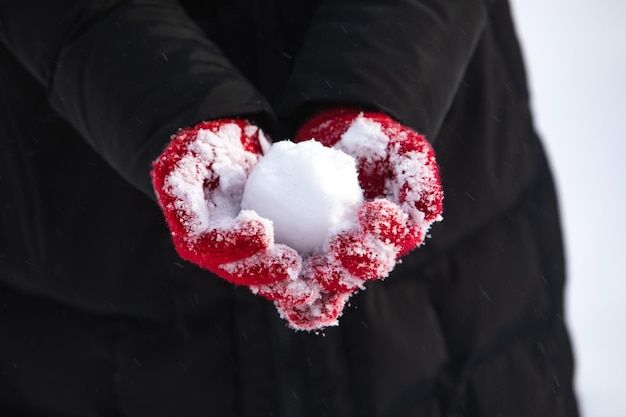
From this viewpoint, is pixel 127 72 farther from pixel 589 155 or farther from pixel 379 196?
pixel 589 155

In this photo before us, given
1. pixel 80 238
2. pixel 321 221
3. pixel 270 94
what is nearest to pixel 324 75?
pixel 270 94

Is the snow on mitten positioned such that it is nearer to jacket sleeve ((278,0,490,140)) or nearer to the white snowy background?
jacket sleeve ((278,0,490,140))

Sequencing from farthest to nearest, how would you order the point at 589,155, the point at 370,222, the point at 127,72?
the point at 589,155 → the point at 127,72 → the point at 370,222

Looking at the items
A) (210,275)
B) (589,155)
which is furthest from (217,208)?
(589,155)

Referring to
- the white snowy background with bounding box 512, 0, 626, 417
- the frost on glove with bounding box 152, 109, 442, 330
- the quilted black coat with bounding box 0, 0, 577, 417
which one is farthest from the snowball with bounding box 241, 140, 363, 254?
the white snowy background with bounding box 512, 0, 626, 417

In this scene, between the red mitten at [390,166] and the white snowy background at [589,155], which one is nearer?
the red mitten at [390,166]

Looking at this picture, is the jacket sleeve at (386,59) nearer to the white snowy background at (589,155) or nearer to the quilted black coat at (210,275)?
the quilted black coat at (210,275)

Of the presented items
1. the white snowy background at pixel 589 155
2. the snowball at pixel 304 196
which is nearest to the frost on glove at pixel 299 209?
the snowball at pixel 304 196
